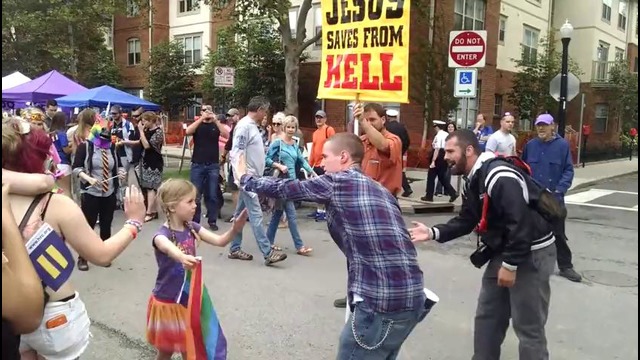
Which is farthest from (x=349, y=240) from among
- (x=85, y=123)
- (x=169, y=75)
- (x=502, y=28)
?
(x=169, y=75)

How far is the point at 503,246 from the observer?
3438 mm

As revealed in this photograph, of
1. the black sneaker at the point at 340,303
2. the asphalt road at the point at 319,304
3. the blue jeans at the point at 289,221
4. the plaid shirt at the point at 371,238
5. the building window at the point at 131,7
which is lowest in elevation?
the asphalt road at the point at 319,304

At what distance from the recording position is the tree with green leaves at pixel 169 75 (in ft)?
92.1

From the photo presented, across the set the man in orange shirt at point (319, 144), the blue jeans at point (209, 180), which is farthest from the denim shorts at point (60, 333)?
the man in orange shirt at point (319, 144)

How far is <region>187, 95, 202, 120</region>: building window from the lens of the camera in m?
29.5

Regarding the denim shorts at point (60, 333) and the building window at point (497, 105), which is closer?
the denim shorts at point (60, 333)

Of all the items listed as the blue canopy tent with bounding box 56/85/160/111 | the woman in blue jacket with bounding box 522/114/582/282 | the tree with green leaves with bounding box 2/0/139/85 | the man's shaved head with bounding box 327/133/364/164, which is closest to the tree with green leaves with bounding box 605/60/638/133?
the woman in blue jacket with bounding box 522/114/582/282

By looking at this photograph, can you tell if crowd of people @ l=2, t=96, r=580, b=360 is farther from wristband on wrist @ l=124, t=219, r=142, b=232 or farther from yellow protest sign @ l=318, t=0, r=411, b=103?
yellow protest sign @ l=318, t=0, r=411, b=103

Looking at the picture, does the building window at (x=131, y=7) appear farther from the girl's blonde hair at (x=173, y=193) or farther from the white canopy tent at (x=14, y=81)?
the girl's blonde hair at (x=173, y=193)

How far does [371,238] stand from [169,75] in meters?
27.2

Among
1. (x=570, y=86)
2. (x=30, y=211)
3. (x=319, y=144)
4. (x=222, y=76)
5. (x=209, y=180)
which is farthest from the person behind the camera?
(x=222, y=76)

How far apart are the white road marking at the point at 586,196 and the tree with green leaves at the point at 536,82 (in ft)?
27.5

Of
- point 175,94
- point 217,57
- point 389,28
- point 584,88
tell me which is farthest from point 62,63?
point 389,28

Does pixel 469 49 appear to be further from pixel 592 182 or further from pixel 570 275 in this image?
pixel 592 182
